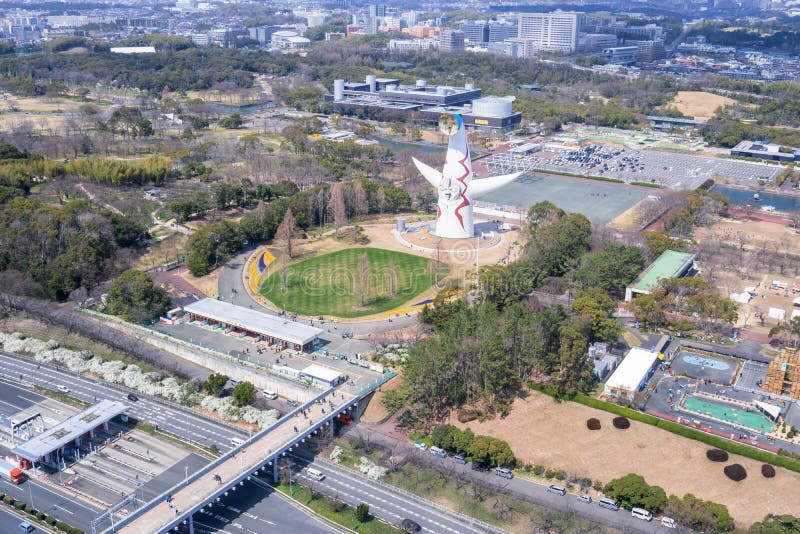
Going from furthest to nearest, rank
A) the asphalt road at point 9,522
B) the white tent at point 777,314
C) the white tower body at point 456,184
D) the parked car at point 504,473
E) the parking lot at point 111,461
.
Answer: the white tower body at point 456,184 → the white tent at point 777,314 → the parked car at point 504,473 → the parking lot at point 111,461 → the asphalt road at point 9,522

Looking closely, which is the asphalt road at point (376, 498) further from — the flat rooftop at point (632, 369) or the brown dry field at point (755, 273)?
the brown dry field at point (755, 273)

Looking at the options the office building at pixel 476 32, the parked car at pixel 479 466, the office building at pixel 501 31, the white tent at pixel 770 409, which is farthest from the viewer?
the office building at pixel 476 32

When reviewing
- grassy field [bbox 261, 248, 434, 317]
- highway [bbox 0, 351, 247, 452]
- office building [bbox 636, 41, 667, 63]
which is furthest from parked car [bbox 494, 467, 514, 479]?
office building [bbox 636, 41, 667, 63]

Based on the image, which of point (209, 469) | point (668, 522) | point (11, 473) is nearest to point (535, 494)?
point (668, 522)

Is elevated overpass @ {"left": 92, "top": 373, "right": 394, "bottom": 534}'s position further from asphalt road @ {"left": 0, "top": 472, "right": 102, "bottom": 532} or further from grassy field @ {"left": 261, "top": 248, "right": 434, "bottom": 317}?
grassy field @ {"left": 261, "top": 248, "right": 434, "bottom": 317}

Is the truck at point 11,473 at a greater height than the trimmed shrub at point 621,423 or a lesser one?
lesser

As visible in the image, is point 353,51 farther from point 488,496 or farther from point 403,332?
point 488,496

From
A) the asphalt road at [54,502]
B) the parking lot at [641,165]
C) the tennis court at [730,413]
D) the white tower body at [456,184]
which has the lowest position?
the asphalt road at [54,502]

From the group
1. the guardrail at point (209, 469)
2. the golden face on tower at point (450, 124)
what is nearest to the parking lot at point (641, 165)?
the golden face on tower at point (450, 124)
